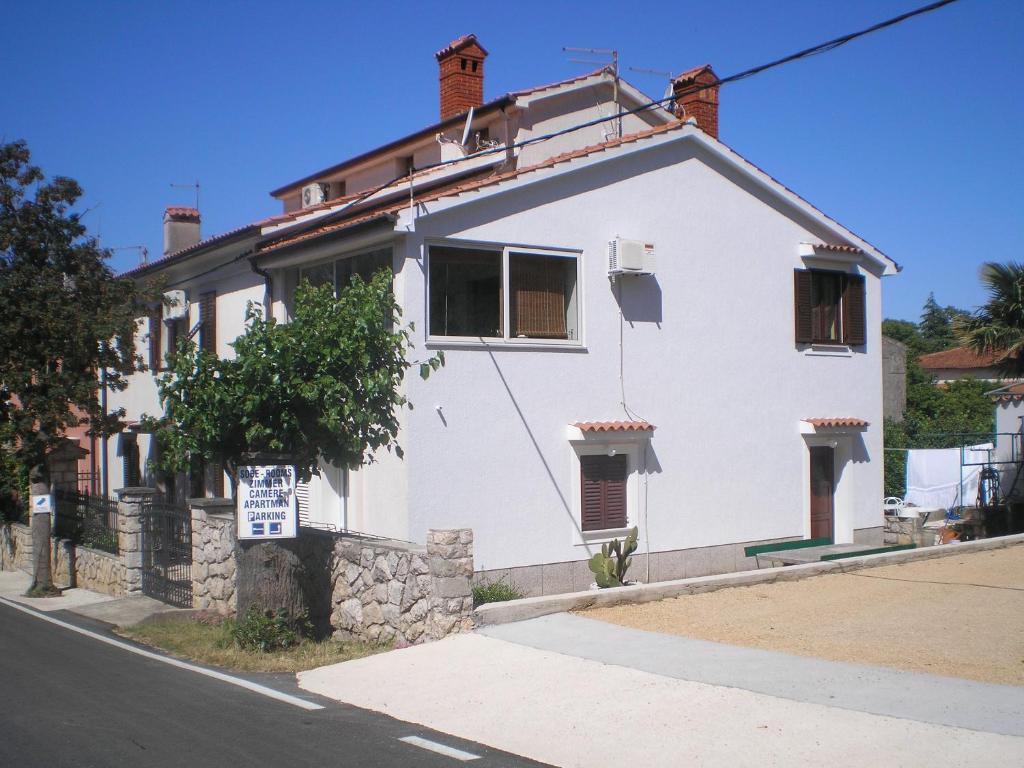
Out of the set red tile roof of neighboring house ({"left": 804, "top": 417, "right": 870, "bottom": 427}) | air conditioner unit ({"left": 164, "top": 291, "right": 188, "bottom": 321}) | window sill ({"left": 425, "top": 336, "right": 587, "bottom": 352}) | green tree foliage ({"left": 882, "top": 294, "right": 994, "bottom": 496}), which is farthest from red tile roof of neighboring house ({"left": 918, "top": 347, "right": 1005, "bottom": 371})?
air conditioner unit ({"left": 164, "top": 291, "right": 188, "bottom": 321})

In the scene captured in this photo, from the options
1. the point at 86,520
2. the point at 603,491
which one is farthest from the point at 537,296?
the point at 86,520

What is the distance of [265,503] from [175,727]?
350 centimetres

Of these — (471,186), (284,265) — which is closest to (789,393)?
(471,186)

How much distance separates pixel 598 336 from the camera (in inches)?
598

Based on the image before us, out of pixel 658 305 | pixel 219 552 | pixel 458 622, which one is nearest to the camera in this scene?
pixel 458 622

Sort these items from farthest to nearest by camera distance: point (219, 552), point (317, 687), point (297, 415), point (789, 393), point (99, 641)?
point (789, 393) < point (219, 552) < point (99, 641) < point (297, 415) < point (317, 687)

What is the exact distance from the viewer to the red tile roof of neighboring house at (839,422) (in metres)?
17.5

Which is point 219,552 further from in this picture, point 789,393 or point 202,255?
point 789,393

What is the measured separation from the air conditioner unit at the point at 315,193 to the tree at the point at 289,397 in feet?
46.6

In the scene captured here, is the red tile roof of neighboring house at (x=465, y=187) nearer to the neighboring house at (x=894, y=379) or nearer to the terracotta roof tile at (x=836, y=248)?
the terracotta roof tile at (x=836, y=248)

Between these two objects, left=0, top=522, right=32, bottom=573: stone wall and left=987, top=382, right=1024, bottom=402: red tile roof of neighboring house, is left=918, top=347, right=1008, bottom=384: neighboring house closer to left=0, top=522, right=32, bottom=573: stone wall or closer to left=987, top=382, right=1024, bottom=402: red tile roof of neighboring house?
left=987, top=382, right=1024, bottom=402: red tile roof of neighboring house

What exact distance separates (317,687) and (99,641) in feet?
14.8

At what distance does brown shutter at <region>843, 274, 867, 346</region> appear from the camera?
18.4 m

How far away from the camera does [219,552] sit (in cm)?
1338
